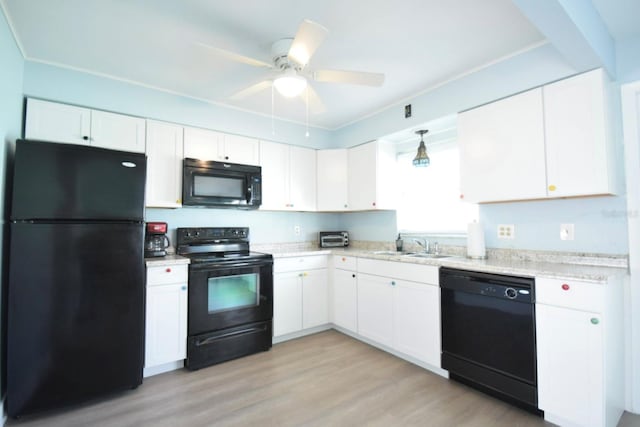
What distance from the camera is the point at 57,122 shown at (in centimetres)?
249

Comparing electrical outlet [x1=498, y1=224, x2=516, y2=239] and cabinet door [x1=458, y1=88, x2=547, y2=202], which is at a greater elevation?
cabinet door [x1=458, y1=88, x2=547, y2=202]

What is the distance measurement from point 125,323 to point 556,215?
10.8 ft

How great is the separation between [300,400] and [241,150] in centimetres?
248

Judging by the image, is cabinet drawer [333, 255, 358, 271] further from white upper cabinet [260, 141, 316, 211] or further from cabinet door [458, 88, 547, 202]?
cabinet door [458, 88, 547, 202]

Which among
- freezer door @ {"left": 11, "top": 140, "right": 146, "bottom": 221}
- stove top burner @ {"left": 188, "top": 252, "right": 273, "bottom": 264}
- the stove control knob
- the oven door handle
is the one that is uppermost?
freezer door @ {"left": 11, "top": 140, "right": 146, "bottom": 221}

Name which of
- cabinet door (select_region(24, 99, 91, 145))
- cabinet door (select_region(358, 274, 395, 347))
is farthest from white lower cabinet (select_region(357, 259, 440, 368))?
cabinet door (select_region(24, 99, 91, 145))

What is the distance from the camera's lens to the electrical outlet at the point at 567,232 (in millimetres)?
2236

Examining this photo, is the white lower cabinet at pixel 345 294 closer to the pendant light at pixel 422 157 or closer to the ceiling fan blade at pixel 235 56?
the pendant light at pixel 422 157

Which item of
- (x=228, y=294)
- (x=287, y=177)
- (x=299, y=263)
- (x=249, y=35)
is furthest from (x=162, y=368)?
(x=249, y=35)

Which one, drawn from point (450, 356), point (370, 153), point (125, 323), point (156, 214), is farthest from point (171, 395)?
point (370, 153)

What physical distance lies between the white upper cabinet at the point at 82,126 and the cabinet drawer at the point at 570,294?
3313 mm

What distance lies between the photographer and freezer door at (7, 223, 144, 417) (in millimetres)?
1938

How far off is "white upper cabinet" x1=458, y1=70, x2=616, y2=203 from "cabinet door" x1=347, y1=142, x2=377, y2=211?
3.60ft

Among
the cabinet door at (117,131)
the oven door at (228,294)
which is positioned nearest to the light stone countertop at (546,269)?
the oven door at (228,294)
